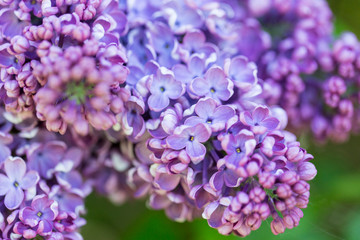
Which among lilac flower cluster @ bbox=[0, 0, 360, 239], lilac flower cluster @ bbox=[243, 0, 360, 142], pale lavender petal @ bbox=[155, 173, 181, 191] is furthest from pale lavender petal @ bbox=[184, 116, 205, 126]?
lilac flower cluster @ bbox=[243, 0, 360, 142]

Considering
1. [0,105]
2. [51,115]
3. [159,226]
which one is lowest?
[159,226]

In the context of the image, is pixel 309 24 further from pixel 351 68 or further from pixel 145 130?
pixel 145 130

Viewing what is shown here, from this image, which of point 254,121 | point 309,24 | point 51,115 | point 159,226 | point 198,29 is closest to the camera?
point 51,115

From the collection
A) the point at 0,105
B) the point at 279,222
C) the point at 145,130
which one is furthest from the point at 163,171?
the point at 0,105

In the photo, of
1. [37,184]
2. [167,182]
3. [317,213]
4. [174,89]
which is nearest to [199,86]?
[174,89]

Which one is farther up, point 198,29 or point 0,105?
point 198,29

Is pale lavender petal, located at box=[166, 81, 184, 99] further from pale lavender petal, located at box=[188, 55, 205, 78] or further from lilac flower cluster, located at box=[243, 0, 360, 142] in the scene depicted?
lilac flower cluster, located at box=[243, 0, 360, 142]
